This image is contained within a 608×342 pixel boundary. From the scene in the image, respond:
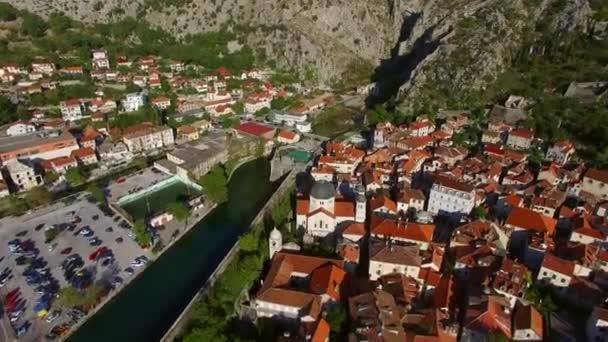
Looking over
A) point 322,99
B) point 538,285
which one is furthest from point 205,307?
point 322,99

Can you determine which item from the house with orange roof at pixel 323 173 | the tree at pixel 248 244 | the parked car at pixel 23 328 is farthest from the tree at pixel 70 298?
the house with orange roof at pixel 323 173

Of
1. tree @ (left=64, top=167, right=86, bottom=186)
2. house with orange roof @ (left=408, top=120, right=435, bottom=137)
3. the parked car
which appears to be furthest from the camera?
house with orange roof @ (left=408, top=120, right=435, bottom=137)

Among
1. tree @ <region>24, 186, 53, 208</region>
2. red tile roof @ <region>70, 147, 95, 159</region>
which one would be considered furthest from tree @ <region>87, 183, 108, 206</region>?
red tile roof @ <region>70, 147, 95, 159</region>

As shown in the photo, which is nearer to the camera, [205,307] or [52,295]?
[205,307]

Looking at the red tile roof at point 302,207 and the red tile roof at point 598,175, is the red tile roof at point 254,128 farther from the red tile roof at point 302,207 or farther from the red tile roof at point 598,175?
the red tile roof at point 598,175

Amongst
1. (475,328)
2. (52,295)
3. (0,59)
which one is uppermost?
(0,59)

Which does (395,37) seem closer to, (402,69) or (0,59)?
(402,69)

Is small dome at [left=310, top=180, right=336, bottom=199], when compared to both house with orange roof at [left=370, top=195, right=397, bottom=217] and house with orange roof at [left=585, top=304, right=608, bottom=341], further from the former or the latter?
house with orange roof at [left=585, top=304, right=608, bottom=341]
